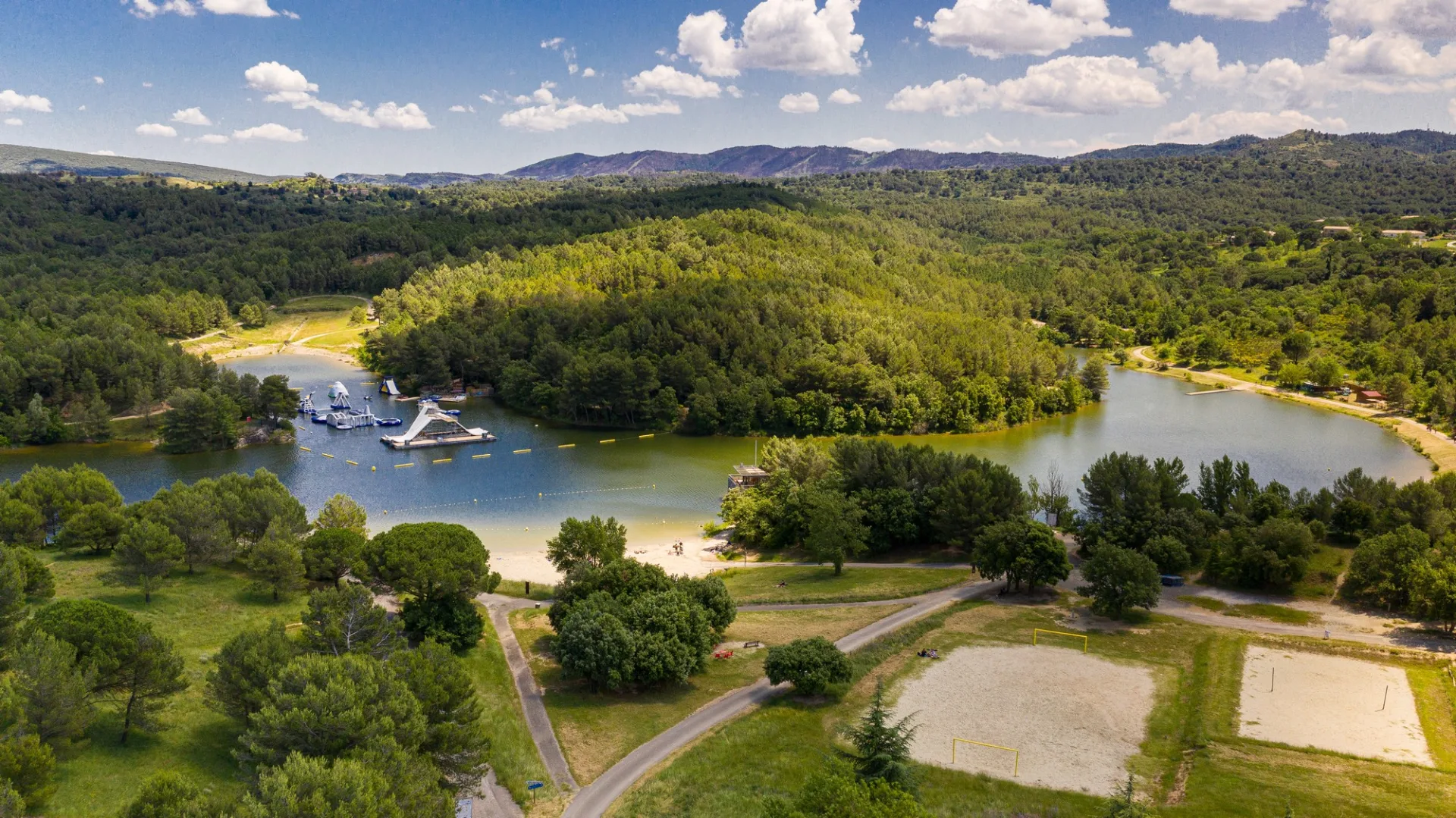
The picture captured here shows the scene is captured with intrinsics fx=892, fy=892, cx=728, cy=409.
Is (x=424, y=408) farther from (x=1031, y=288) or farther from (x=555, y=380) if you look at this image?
(x=1031, y=288)

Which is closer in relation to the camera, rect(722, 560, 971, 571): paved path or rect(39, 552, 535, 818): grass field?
rect(39, 552, 535, 818): grass field

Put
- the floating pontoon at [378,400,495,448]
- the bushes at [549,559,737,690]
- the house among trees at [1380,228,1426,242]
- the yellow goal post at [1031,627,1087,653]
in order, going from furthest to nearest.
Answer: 1. the house among trees at [1380,228,1426,242]
2. the floating pontoon at [378,400,495,448]
3. the yellow goal post at [1031,627,1087,653]
4. the bushes at [549,559,737,690]

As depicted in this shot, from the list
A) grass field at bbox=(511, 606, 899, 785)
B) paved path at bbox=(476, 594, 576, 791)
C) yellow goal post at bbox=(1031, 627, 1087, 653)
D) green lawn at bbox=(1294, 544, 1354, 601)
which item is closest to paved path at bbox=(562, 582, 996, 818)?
grass field at bbox=(511, 606, 899, 785)

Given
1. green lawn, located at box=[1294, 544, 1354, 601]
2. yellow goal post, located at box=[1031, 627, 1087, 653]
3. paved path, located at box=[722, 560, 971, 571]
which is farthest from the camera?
paved path, located at box=[722, 560, 971, 571]

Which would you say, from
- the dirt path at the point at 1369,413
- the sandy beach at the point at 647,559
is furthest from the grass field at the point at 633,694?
the dirt path at the point at 1369,413

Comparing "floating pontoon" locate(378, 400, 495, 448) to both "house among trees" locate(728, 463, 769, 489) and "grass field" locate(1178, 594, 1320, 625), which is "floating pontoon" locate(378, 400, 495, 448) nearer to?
"house among trees" locate(728, 463, 769, 489)
